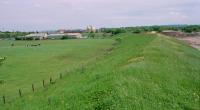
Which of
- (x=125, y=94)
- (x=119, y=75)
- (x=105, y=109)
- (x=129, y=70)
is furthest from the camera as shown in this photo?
(x=129, y=70)

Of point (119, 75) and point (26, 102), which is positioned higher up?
point (119, 75)

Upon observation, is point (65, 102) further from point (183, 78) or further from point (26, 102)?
point (183, 78)

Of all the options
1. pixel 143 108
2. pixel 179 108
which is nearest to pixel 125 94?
pixel 143 108

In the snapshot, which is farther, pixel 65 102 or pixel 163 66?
pixel 163 66

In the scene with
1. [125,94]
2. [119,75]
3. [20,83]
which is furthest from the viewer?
[20,83]

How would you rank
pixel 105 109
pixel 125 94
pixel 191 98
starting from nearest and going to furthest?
1. pixel 105 109
2. pixel 125 94
3. pixel 191 98

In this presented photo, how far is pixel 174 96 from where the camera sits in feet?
69.8

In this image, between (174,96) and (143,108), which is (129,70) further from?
(143,108)

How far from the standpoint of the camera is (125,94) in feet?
63.1

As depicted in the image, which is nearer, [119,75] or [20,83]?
[119,75]

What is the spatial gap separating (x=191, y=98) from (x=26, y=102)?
35.2 ft

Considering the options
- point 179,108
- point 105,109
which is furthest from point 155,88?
point 105,109

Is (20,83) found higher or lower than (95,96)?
lower

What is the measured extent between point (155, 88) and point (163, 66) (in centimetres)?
900
